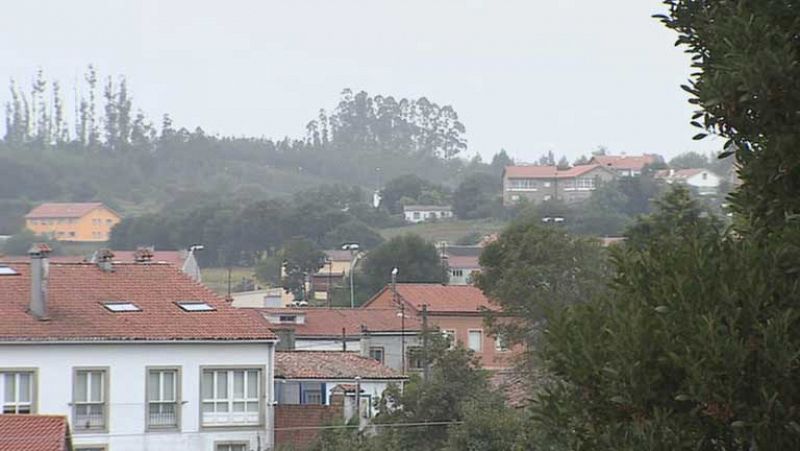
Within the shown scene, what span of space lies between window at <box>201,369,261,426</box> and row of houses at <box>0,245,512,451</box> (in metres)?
0.02

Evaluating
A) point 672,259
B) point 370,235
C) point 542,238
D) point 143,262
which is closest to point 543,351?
point 672,259

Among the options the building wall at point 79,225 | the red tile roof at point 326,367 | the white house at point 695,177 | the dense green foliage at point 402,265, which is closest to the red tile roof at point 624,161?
the white house at point 695,177

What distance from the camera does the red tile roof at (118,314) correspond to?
115 feet

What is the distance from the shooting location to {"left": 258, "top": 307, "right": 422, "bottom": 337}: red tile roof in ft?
178

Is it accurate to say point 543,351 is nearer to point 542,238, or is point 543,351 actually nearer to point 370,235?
point 542,238

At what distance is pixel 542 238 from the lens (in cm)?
4559

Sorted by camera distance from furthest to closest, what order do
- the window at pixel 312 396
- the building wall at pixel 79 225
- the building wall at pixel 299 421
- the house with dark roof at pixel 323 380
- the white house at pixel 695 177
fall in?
the building wall at pixel 79 225 < the white house at pixel 695 177 < the window at pixel 312 396 < the house with dark roof at pixel 323 380 < the building wall at pixel 299 421

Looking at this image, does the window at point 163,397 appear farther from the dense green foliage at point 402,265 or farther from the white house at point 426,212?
the white house at point 426,212

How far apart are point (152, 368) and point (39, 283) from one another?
9.97 ft

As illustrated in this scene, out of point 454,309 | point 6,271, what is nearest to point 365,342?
point 454,309

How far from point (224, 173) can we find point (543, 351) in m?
183

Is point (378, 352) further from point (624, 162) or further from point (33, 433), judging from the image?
point (624, 162)

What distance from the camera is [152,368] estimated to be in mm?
35500

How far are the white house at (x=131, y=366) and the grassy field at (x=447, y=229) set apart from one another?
82868mm
